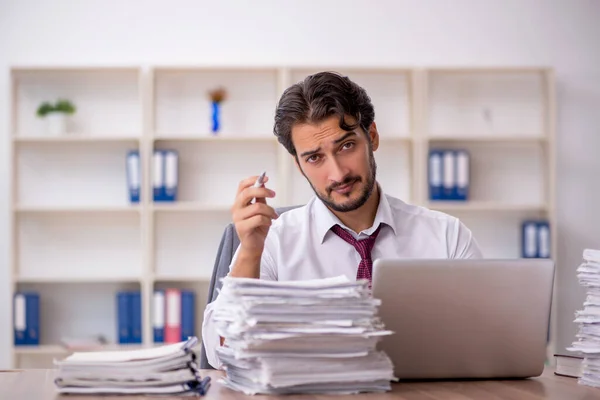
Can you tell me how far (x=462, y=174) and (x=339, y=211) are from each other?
8.28ft

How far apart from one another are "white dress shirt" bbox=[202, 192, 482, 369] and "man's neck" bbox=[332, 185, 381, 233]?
24mm

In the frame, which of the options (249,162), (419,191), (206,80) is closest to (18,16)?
(206,80)

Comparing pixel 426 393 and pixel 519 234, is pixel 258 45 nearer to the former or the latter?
pixel 519 234

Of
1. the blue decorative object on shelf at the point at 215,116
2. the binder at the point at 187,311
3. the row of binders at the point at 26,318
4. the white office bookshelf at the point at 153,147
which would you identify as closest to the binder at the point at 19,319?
the row of binders at the point at 26,318

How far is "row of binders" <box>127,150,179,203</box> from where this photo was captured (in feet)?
14.5

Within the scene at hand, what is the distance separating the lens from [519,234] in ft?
15.6

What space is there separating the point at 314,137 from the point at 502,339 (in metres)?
0.79

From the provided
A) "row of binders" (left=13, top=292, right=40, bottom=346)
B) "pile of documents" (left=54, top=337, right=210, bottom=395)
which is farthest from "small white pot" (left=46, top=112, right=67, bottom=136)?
"pile of documents" (left=54, top=337, right=210, bottom=395)

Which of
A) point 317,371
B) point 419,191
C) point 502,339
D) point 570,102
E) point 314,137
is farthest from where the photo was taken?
point 570,102

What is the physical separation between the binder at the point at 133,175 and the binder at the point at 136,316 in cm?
51

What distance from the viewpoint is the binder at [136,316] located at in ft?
14.4

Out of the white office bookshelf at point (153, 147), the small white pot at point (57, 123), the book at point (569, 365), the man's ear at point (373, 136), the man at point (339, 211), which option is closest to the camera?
the book at point (569, 365)

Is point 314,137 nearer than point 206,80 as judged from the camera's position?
Yes

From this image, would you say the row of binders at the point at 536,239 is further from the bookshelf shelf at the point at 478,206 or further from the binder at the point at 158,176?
the binder at the point at 158,176
